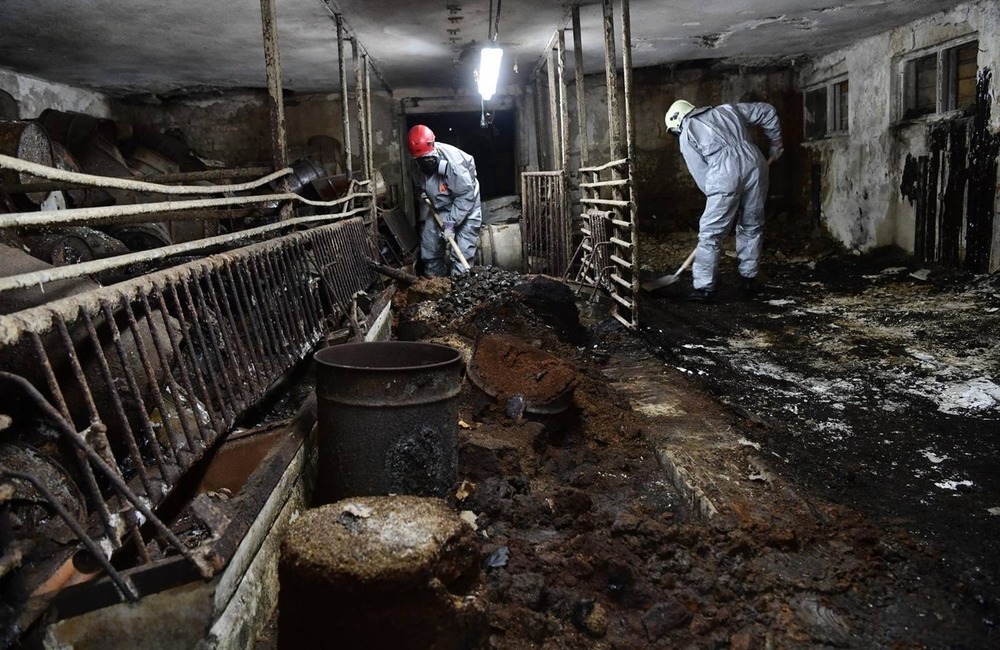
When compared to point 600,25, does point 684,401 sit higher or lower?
lower

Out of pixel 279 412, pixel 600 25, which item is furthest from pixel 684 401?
pixel 600 25

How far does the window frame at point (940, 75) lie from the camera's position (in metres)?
7.84

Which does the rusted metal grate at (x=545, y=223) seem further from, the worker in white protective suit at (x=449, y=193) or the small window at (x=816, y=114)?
the small window at (x=816, y=114)

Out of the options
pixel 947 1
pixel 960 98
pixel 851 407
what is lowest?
pixel 851 407

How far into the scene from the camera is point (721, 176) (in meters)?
7.46

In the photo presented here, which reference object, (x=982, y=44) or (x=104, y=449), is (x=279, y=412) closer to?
(x=104, y=449)

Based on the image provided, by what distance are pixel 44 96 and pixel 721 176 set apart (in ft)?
29.8

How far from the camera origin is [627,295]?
6.68 metres

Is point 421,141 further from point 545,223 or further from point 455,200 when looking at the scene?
point 545,223

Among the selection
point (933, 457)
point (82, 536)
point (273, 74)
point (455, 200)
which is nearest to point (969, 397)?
point (933, 457)

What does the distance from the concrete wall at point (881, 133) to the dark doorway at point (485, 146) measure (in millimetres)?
7337

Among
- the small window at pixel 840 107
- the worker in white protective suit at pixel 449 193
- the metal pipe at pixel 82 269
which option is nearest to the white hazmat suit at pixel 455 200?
the worker in white protective suit at pixel 449 193

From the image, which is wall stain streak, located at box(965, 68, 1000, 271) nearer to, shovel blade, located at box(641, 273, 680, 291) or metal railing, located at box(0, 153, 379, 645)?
shovel blade, located at box(641, 273, 680, 291)

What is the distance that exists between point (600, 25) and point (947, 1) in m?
3.74
